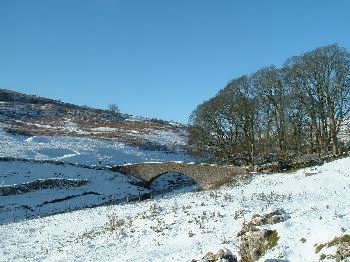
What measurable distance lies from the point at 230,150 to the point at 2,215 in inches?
940

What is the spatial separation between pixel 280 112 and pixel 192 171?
389 inches

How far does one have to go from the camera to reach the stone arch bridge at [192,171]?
41.9 metres

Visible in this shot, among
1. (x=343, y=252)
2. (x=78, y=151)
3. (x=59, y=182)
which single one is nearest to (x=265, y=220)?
(x=343, y=252)

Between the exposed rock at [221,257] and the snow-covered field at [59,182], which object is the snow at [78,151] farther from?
the exposed rock at [221,257]

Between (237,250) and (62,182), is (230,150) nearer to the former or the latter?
(62,182)

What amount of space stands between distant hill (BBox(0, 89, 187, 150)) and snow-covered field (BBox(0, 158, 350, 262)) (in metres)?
48.0

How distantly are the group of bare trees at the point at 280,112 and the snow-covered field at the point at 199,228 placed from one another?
36.6 ft

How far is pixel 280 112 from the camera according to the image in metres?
45.8

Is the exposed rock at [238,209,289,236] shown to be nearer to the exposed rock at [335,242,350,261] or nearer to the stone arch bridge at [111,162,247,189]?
the exposed rock at [335,242,350,261]

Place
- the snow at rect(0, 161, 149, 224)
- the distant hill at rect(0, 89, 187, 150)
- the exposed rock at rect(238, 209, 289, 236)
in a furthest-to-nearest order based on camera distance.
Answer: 1. the distant hill at rect(0, 89, 187, 150)
2. the snow at rect(0, 161, 149, 224)
3. the exposed rock at rect(238, 209, 289, 236)

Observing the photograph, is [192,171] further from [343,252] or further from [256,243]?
[343,252]

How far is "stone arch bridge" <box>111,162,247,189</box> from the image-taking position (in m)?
41.9

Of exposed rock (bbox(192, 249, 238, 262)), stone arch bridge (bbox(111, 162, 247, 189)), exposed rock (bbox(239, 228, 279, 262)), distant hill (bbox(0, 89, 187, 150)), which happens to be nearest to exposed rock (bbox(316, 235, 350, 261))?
exposed rock (bbox(239, 228, 279, 262))

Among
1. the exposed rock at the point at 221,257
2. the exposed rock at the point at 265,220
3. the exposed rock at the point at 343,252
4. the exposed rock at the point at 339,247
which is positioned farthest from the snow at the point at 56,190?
the exposed rock at the point at 343,252
